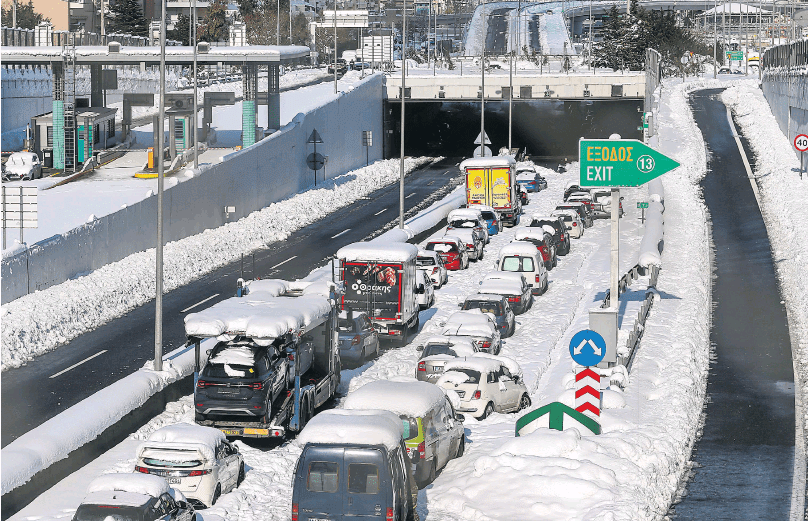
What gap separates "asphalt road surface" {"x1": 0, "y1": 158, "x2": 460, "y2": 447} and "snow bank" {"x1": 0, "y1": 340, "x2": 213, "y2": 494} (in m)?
2.37

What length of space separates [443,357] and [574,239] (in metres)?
29.3

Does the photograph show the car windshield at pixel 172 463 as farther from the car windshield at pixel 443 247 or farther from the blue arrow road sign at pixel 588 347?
the car windshield at pixel 443 247

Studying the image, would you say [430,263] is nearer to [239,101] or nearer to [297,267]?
[297,267]

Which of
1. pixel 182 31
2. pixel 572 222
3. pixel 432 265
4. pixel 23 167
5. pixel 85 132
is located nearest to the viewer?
pixel 432 265

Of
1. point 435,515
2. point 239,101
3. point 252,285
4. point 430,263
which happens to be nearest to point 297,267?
point 430,263

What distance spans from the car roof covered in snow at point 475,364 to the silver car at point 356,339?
5.00 metres

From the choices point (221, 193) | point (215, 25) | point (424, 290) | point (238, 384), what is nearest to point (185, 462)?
point (238, 384)

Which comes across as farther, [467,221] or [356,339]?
[467,221]

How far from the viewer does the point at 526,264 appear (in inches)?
1709

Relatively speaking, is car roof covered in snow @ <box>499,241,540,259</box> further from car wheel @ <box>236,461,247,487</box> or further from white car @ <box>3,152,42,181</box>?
white car @ <box>3,152,42,181</box>

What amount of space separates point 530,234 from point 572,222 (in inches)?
365

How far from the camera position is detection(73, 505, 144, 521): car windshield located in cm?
1670

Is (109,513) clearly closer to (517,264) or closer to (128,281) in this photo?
(128,281)

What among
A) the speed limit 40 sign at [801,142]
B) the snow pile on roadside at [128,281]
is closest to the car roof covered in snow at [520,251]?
the snow pile on roadside at [128,281]
